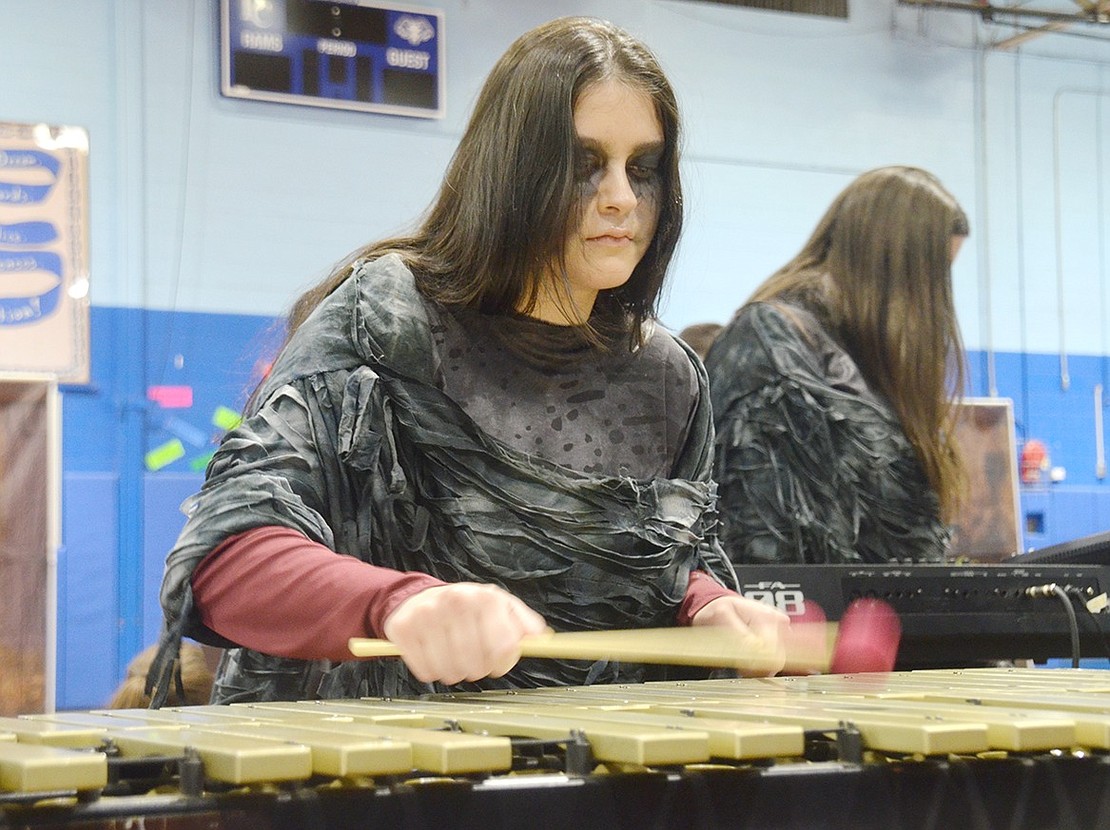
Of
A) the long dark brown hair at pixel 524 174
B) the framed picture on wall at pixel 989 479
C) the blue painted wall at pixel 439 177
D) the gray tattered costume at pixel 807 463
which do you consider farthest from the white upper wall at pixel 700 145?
the long dark brown hair at pixel 524 174

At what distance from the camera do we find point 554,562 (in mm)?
1614

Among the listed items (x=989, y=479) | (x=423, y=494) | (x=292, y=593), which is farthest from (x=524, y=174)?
(x=989, y=479)

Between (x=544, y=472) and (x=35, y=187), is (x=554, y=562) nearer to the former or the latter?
(x=544, y=472)

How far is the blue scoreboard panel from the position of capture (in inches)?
172

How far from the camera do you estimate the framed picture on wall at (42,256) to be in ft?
13.2

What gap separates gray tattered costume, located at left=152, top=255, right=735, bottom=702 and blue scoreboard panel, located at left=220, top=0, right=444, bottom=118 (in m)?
2.88

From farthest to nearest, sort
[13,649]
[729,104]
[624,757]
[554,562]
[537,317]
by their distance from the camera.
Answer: [729,104] → [13,649] → [537,317] → [554,562] → [624,757]

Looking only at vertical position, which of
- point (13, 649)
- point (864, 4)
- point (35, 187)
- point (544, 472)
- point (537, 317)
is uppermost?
point (864, 4)

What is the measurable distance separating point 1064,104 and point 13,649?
4377mm

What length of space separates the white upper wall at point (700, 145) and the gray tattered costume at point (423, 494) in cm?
263

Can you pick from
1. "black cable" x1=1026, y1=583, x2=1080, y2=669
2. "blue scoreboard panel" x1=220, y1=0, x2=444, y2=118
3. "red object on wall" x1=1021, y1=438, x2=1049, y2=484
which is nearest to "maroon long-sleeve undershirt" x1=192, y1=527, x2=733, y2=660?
"black cable" x1=1026, y1=583, x2=1080, y2=669

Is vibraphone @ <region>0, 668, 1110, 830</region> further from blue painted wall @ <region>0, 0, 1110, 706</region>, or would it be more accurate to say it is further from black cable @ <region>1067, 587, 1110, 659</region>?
blue painted wall @ <region>0, 0, 1110, 706</region>

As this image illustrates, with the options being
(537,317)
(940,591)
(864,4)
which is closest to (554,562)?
(537,317)

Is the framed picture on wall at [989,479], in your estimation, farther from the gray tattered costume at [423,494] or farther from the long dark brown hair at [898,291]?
the gray tattered costume at [423,494]
